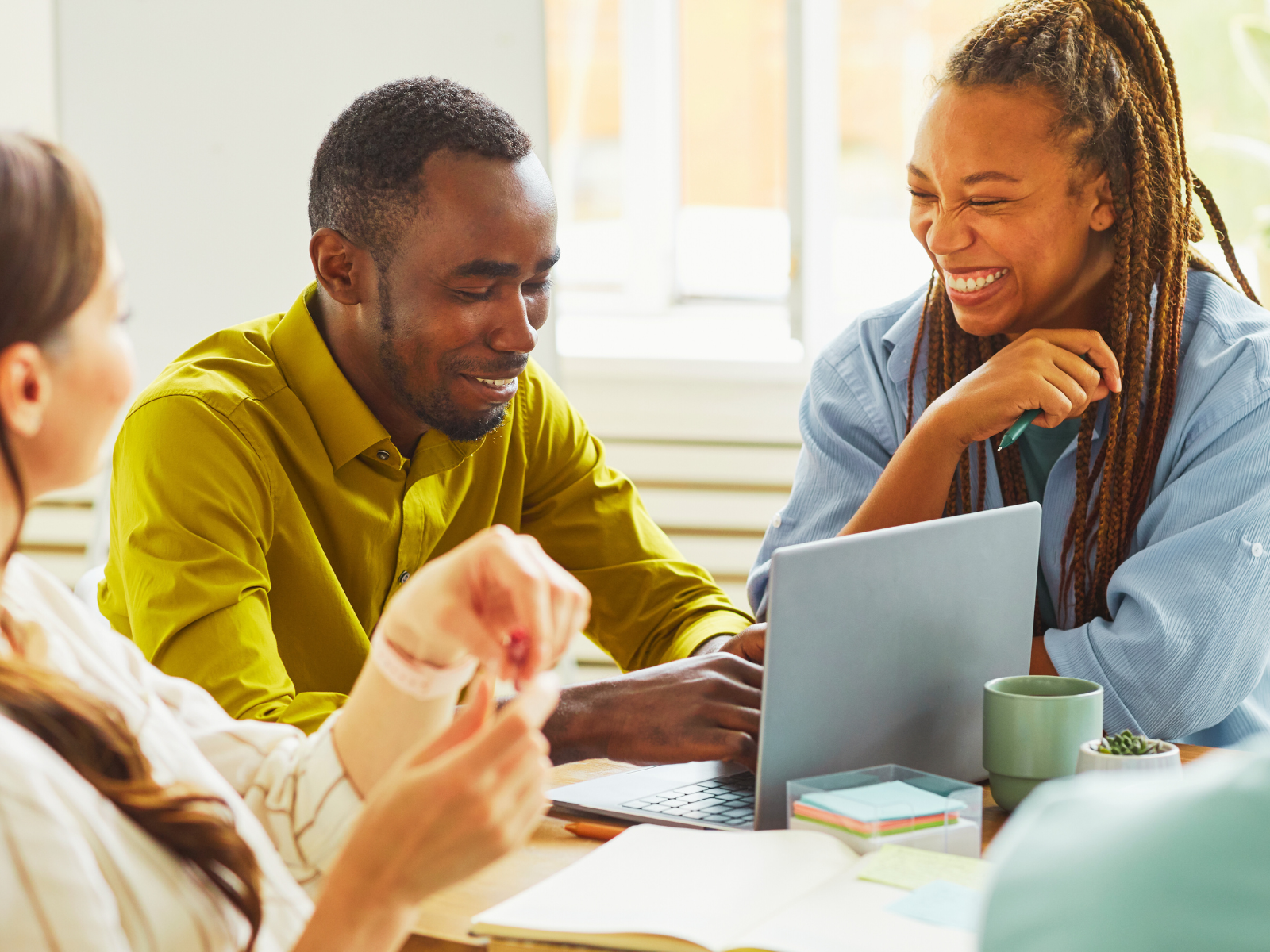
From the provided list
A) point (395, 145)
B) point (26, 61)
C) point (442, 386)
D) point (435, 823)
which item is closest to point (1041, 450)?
point (442, 386)

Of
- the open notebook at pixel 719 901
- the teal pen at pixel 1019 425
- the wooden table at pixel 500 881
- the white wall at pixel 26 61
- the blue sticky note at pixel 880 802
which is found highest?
the white wall at pixel 26 61

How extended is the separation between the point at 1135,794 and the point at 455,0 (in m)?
2.39

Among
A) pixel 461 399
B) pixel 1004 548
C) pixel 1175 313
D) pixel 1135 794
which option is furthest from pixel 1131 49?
pixel 1135 794

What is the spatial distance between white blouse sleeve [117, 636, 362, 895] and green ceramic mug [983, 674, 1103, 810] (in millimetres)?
507

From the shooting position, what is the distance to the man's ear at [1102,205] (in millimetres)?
1491

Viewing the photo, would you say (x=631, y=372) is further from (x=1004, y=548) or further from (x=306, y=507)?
(x=1004, y=548)

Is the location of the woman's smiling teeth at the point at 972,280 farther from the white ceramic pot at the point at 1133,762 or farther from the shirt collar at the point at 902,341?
the white ceramic pot at the point at 1133,762

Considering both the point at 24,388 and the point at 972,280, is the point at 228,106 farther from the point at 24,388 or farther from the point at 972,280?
the point at 24,388

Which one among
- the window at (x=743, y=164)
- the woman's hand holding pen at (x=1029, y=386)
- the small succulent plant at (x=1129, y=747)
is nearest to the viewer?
the small succulent plant at (x=1129, y=747)

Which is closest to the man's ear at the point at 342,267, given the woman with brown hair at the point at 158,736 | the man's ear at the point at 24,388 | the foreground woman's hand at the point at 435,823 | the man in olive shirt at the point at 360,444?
the man in olive shirt at the point at 360,444

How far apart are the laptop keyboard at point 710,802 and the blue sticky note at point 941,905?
0.71 feet

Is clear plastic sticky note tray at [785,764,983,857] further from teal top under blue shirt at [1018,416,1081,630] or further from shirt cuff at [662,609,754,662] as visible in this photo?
teal top under blue shirt at [1018,416,1081,630]

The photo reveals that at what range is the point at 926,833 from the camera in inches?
37.5

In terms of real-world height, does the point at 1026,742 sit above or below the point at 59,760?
below
